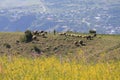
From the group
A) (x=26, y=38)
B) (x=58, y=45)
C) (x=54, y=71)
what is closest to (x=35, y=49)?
(x=58, y=45)

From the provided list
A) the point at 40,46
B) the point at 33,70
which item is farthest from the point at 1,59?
the point at 40,46

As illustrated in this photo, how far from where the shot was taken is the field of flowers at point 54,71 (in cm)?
1995

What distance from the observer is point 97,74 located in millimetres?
19953

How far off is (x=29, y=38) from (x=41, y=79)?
44.9 m

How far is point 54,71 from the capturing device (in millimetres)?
21703

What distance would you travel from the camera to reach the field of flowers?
19.9m

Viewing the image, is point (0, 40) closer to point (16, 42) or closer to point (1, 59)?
point (16, 42)

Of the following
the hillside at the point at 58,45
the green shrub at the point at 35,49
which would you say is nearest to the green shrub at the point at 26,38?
the hillside at the point at 58,45

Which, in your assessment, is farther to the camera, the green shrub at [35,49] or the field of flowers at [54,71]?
the green shrub at [35,49]

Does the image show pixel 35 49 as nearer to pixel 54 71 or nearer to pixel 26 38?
pixel 26 38

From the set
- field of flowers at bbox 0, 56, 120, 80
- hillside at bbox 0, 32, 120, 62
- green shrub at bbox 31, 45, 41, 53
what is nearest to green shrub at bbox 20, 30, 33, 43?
hillside at bbox 0, 32, 120, 62

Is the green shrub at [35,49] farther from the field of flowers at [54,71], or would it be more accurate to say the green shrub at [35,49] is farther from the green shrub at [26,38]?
the field of flowers at [54,71]

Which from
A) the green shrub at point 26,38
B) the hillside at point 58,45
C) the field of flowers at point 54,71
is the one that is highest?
the field of flowers at point 54,71

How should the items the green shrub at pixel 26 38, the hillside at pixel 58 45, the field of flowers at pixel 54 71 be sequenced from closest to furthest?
1. the field of flowers at pixel 54 71
2. the hillside at pixel 58 45
3. the green shrub at pixel 26 38
